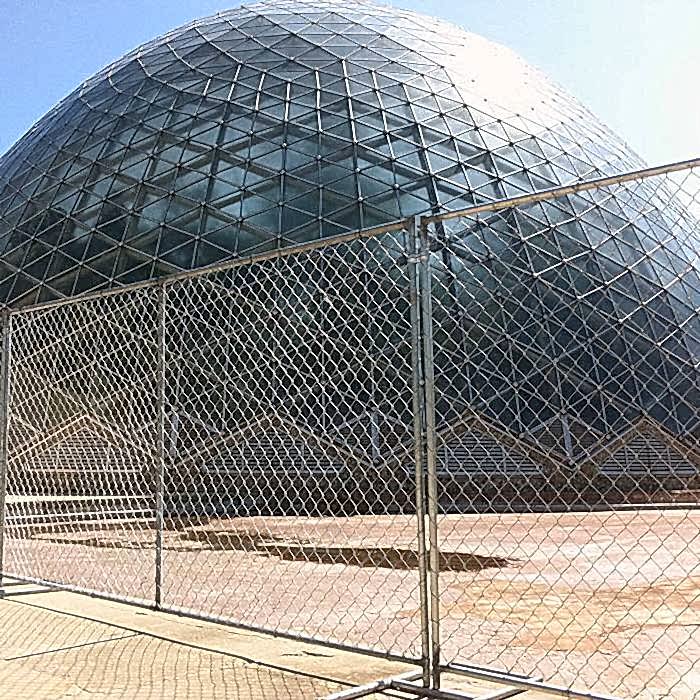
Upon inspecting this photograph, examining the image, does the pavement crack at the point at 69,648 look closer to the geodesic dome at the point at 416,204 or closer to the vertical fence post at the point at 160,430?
the vertical fence post at the point at 160,430

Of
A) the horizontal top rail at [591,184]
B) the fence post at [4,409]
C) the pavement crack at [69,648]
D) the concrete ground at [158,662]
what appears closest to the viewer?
the horizontal top rail at [591,184]

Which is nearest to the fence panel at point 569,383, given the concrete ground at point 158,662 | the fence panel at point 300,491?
the fence panel at point 300,491

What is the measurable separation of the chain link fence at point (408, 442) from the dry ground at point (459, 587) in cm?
5

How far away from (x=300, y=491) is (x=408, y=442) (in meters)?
3.05

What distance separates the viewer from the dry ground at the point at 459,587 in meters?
5.99

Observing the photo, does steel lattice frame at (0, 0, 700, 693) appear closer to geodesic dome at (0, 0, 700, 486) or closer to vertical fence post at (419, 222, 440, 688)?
geodesic dome at (0, 0, 700, 486)

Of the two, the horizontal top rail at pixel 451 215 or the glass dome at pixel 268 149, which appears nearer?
the horizontal top rail at pixel 451 215

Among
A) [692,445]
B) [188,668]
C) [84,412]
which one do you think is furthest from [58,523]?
[692,445]

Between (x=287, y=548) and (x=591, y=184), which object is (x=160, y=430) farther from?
(x=287, y=548)

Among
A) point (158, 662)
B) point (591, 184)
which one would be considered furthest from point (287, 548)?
point (591, 184)

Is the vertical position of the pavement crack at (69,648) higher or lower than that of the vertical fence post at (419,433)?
lower

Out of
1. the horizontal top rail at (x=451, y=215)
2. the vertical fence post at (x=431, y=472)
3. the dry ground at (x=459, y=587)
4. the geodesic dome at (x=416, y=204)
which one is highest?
the geodesic dome at (x=416, y=204)

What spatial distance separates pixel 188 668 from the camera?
17.1ft

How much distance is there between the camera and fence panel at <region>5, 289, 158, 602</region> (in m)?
11.3
